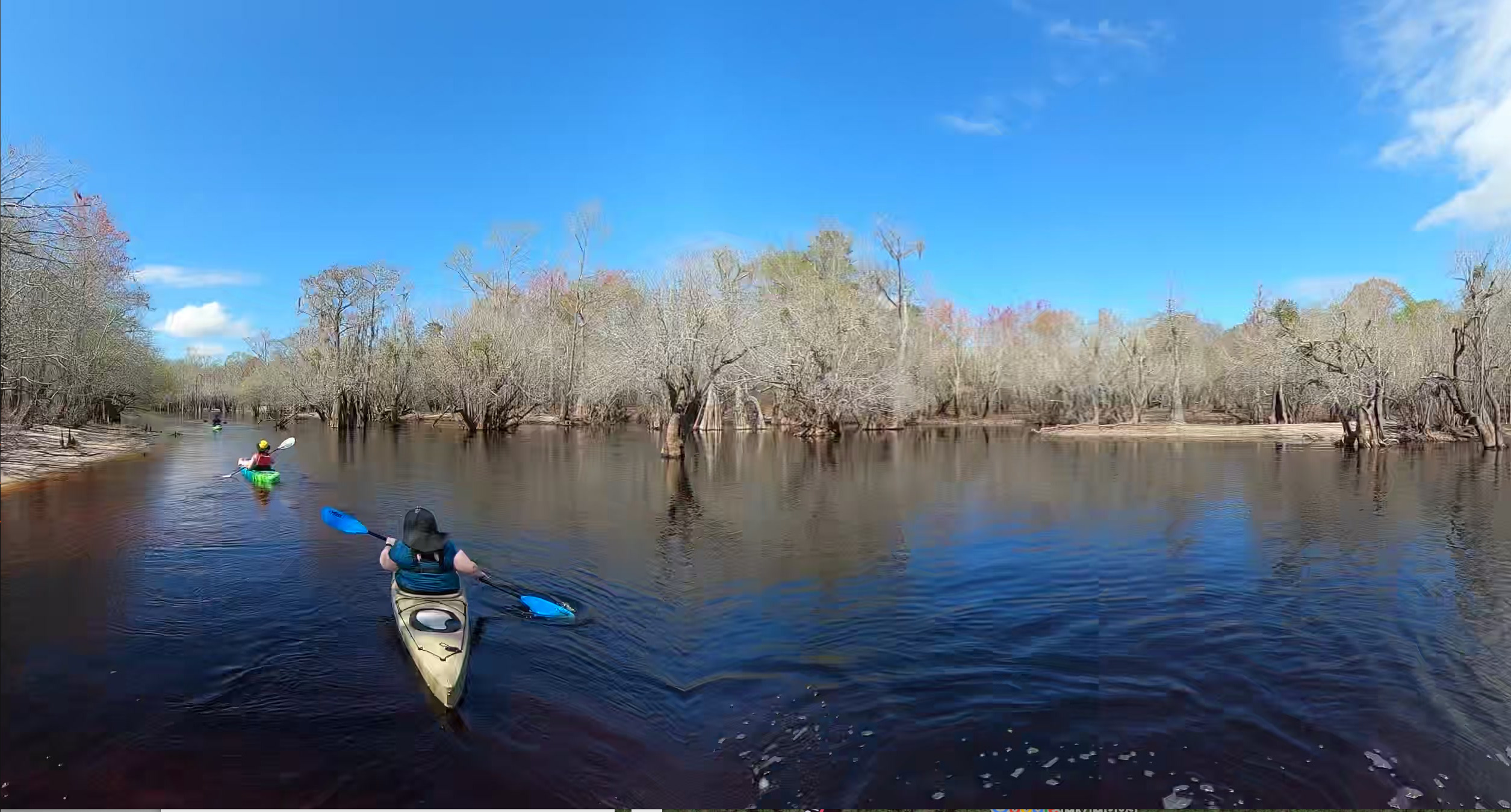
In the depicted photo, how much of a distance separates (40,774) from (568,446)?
110 feet

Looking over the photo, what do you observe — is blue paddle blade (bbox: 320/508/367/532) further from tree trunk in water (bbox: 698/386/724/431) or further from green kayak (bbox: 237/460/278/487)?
tree trunk in water (bbox: 698/386/724/431)

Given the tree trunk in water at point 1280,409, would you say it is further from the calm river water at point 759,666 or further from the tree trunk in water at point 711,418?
the calm river water at point 759,666

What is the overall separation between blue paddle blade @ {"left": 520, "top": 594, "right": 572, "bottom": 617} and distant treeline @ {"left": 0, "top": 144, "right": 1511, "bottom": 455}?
4.42 m

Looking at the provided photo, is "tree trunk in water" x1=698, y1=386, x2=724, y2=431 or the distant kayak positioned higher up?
"tree trunk in water" x1=698, y1=386, x2=724, y2=431

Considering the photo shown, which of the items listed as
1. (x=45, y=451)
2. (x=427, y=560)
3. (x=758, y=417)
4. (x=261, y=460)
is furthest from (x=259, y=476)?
(x=758, y=417)

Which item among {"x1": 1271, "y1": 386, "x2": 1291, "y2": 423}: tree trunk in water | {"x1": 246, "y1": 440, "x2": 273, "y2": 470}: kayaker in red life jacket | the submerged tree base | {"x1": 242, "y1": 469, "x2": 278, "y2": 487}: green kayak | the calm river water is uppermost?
{"x1": 1271, "y1": 386, "x2": 1291, "y2": 423}: tree trunk in water

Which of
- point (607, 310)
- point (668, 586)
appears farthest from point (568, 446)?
point (668, 586)

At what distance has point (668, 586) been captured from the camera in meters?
10.1

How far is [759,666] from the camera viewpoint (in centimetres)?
726

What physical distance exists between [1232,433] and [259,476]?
50.0 metres

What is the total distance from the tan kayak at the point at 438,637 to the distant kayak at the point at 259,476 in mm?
12328

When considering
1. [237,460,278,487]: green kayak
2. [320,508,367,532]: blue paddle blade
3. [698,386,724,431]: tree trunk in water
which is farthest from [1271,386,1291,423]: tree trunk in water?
[320,508,367,532]: blue paddle blade

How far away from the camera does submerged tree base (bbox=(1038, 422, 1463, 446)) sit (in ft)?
131

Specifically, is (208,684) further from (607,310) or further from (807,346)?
(607,310)
